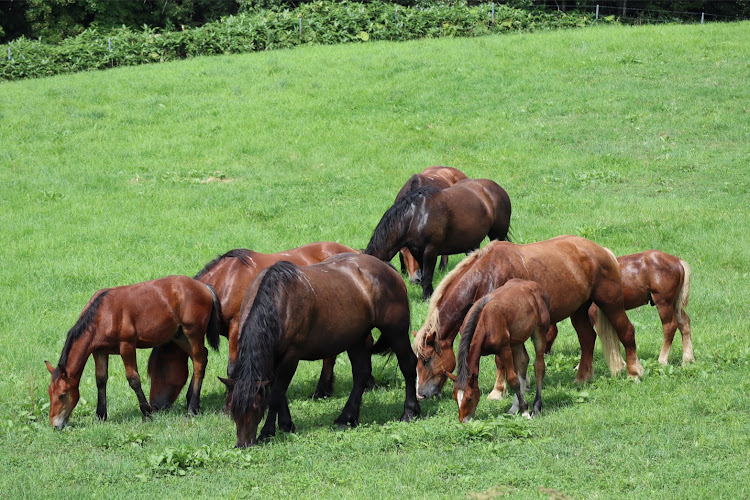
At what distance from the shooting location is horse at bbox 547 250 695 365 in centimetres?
1087

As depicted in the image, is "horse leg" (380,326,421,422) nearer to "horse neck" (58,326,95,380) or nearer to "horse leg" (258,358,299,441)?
"horse leg" (258,358,299,441)

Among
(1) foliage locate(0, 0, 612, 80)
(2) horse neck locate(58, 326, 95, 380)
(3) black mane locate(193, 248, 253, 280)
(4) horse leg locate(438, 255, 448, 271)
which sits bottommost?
(4) horse leg locate(438, 255, 448, 271)

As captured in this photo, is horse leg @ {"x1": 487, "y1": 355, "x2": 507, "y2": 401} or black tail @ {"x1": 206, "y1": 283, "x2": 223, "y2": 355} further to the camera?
black tail @ {"x1": 206, "y1": 283, "x2": 223, "y2": 355}

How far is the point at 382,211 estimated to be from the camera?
19750 mm

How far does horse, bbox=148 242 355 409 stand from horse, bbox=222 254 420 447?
1.42 meters

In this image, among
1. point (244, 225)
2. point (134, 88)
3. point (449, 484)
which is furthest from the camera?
point (134, 88)

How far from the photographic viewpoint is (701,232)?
17.3 meters

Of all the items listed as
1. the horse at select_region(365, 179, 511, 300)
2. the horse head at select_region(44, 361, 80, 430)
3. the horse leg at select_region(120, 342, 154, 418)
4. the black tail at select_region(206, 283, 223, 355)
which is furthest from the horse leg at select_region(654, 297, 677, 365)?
the horse head at select_region(44, 361, 80, 430)

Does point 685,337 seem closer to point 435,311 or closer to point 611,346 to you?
point 611,346

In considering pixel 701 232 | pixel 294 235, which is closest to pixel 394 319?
pixel 294 235

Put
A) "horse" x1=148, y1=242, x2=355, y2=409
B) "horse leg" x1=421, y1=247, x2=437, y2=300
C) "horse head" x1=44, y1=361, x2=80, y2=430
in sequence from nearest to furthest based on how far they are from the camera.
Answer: "horse head" x1=44, y1=361, x2=80, y2=430, "horse" x1=148, y1=242, x2=355, y2=409, "horse leg" x1=421, y1=247, x2=437, y2=300

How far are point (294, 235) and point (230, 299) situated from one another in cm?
762

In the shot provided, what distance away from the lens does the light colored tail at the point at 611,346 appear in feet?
34.6

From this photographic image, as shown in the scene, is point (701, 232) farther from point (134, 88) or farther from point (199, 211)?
point (134, 88)
